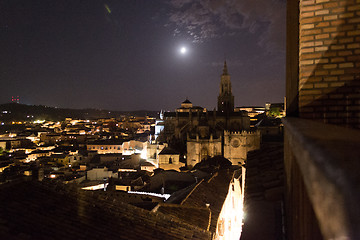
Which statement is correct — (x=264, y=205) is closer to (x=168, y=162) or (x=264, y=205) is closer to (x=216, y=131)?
(x=168, y=162)

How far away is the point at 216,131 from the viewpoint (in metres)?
42.0

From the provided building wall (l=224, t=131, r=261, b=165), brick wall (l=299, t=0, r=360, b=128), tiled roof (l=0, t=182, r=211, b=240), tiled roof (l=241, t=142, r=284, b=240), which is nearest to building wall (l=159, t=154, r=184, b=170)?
building wall (l=224, t=131, r=261, b=165)

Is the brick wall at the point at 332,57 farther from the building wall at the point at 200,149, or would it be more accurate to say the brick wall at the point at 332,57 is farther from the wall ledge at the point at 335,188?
the building wall at the point at 200,149

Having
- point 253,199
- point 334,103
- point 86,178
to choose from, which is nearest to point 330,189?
point 253,199

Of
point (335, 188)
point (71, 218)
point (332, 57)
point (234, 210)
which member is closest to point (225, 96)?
point (234, 210)

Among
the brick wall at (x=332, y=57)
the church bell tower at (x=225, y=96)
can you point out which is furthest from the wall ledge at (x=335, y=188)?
the church bell tower at (x=225, y=96)

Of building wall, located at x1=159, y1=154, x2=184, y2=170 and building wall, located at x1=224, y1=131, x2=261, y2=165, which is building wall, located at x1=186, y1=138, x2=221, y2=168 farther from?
building wall, located at x1=159, y1=154, x2=184, y2=170

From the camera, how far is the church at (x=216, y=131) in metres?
34.9

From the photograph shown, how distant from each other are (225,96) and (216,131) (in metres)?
21.8

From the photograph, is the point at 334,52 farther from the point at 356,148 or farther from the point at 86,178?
the point at 86,178

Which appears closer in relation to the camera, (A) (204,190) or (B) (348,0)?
(B) (348,0)

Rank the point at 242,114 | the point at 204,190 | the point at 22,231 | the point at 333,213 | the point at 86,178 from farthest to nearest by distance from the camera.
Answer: the point at 242,114 → the point at 86,178 → the point at 204,190 → the point at 22,231 → the point at 333,213

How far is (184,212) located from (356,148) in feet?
30.5

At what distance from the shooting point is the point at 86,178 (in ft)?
94.1
